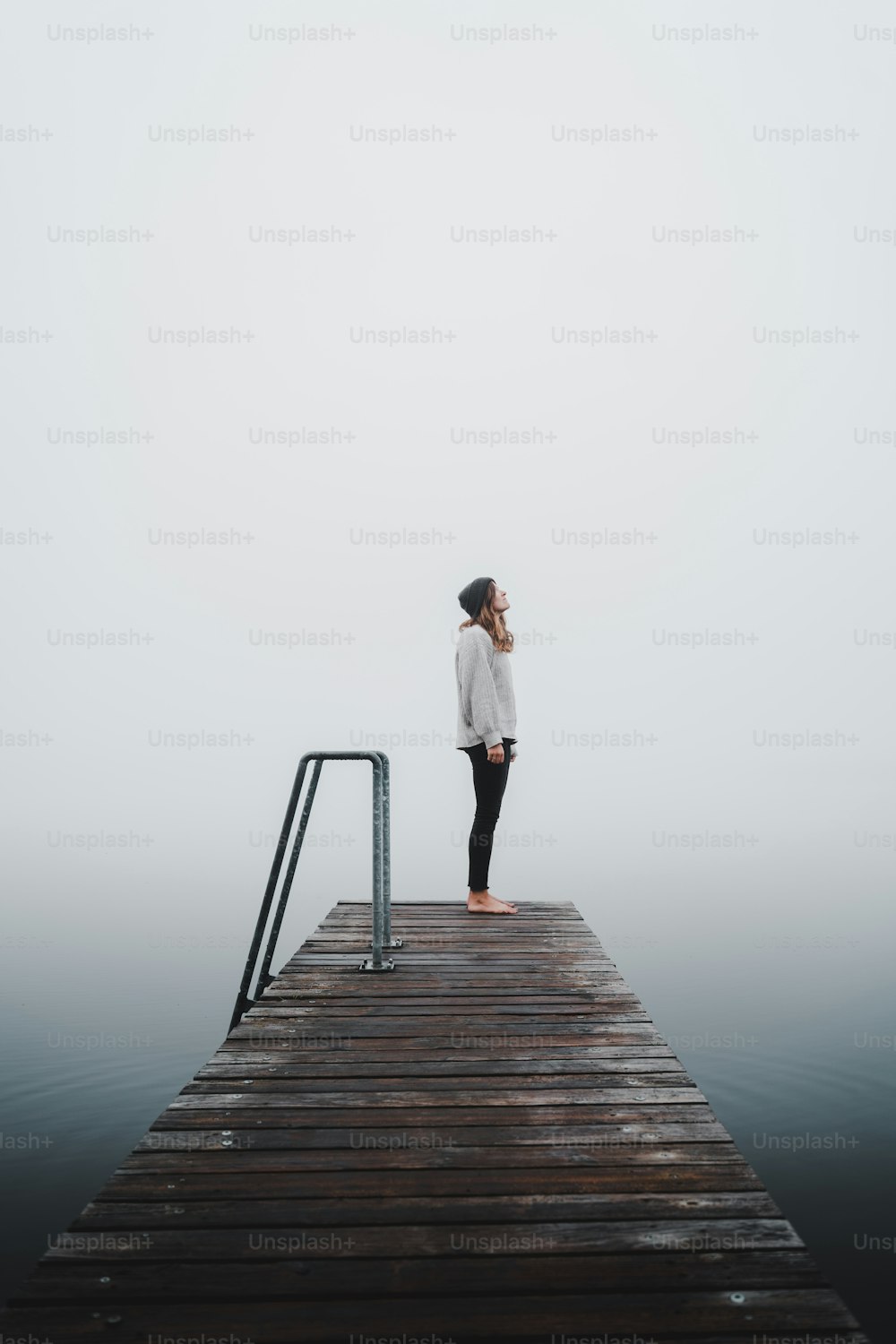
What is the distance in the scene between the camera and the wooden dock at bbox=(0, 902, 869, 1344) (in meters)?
1.65

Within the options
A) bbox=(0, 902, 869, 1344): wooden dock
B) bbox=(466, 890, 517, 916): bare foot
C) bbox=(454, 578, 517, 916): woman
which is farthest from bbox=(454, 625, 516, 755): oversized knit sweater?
bbox=(0, 902, 869, 1344): wooden dock

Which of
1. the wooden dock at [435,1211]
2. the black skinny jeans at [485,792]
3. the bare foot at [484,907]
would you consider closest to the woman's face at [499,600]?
the black skinny jeans at [485,792]

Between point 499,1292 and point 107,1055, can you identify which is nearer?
point 499,1292

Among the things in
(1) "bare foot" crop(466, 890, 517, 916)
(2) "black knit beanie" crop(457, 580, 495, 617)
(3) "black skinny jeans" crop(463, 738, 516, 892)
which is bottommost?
(1) "bare foot" crop(466, 890, 517, 916)

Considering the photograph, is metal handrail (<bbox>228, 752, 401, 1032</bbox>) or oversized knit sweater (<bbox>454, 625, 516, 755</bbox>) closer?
metal handrail (<bbox>228, 752, 401, 1032</bbox>)

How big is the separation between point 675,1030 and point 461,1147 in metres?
6.46

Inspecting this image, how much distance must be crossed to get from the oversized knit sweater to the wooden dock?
2227 millimetres

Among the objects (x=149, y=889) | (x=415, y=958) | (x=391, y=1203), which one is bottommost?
(x=149, y=889)

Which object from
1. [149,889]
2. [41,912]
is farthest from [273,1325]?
[149,889]

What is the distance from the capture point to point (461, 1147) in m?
2.36

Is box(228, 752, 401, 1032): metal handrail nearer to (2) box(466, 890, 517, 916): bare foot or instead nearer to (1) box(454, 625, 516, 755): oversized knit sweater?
(1) box(454, 625, 516, 755): oversized knit sweater

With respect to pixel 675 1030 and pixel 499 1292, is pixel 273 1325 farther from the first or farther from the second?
pixel 675 1030

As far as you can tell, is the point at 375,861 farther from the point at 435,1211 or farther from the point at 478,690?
the point at 435,1211

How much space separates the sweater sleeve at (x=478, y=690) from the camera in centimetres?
532
